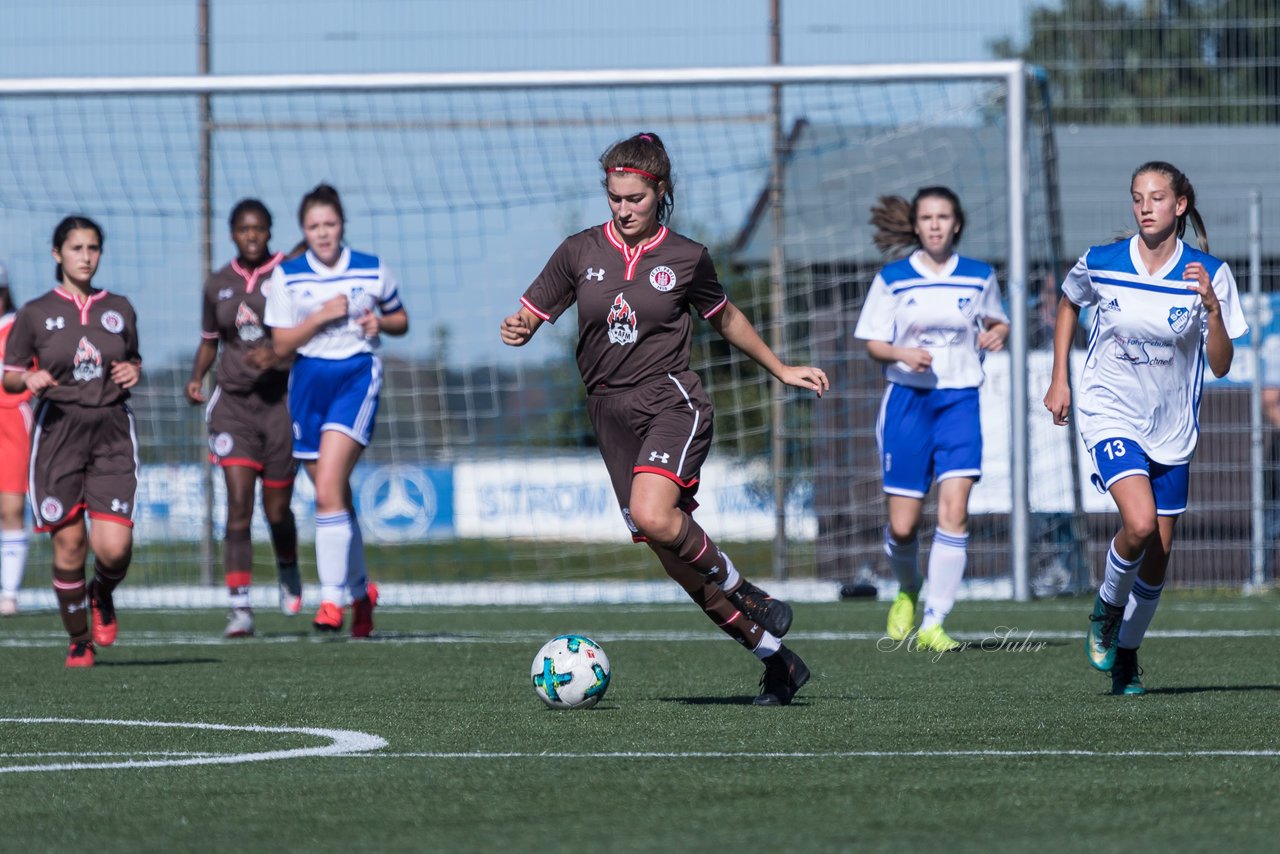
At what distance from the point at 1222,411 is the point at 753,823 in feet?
37.3

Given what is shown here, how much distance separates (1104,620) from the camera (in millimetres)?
6520

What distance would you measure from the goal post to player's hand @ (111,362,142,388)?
4.50 m

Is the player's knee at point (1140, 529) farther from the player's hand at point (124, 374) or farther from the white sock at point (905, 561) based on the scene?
the player's hand at point (124, 374)

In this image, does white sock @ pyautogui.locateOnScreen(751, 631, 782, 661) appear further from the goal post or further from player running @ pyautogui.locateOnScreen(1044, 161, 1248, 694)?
the goal post

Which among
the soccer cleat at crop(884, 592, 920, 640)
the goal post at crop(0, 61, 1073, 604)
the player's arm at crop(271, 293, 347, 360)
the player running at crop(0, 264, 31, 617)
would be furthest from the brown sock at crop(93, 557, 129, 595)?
the goal post at crop(0, 61, 1073, 604)

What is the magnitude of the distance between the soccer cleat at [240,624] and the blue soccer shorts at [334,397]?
104 centimetres

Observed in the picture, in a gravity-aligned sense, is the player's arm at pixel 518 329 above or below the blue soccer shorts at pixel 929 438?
above

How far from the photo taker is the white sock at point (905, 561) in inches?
358

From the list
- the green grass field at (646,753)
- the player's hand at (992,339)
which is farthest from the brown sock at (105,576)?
the player's hand at (992,339)

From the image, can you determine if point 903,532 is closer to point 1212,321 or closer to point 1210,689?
point 1210,689

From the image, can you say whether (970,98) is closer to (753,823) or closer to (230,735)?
(230,735)

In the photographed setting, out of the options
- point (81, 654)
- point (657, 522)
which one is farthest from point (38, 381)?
point (657, 522)

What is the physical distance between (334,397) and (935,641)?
313 cm

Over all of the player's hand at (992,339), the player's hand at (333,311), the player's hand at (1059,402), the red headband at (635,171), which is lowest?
the player's hand at (1059,402)
